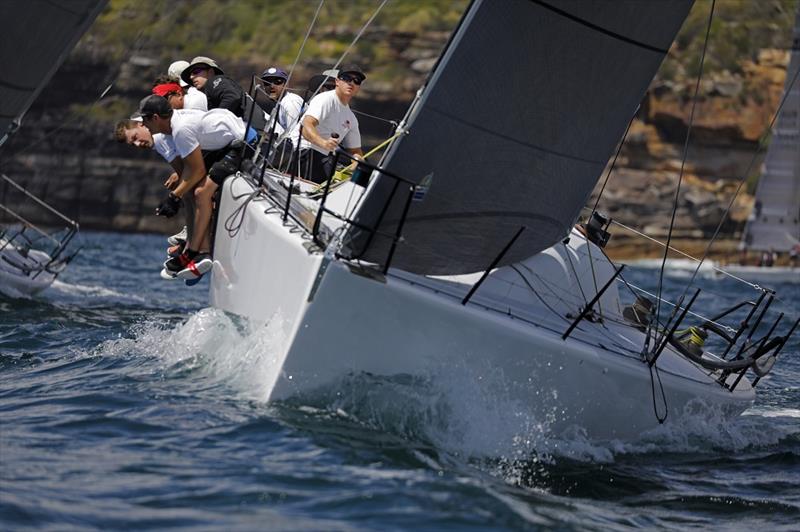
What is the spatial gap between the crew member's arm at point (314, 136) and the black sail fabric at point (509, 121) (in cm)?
147

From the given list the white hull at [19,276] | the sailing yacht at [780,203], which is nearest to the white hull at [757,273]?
the sailing yacht at [780,203]

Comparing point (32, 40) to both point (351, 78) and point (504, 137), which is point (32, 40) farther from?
point (504, 137)

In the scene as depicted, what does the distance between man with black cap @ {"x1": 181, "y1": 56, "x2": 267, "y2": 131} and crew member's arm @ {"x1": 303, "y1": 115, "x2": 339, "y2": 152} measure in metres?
0.57

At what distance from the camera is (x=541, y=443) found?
644 cm

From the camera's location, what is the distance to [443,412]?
20.5 ft

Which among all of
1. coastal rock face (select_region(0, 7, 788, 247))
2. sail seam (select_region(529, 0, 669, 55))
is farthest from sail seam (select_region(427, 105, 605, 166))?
coastal rock face (select_region(0, 7, 788, 247))

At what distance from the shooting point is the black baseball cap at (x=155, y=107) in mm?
7820

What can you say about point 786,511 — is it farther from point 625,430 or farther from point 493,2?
point 493,2

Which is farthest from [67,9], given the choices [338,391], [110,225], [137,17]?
[137,17]

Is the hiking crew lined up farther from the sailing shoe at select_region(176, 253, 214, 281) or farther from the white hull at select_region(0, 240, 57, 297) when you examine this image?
the white hull at select_region(0, 240, 57, 297)

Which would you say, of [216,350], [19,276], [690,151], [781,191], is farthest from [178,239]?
[690,151]

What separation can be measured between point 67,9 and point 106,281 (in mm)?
7672

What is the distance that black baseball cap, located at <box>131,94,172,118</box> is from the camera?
25.7 ft

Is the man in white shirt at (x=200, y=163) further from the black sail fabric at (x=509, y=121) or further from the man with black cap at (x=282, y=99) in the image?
the black sail fabric at (x=509, y=121)
